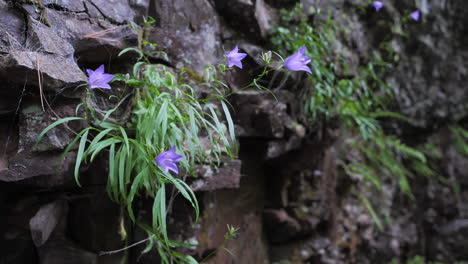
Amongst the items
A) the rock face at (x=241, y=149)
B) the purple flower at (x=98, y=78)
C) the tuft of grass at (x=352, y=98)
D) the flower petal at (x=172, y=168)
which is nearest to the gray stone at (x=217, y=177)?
the rock face at (x=241, y=149)

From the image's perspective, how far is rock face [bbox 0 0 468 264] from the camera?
4.90 feet

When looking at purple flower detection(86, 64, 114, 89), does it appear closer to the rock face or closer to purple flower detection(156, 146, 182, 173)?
the rock face

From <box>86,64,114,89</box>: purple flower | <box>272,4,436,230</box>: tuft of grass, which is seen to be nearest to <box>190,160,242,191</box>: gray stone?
<box>86,64,114,89</box>: purple flower

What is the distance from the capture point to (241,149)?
7.79 feet

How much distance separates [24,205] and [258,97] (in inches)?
53.3

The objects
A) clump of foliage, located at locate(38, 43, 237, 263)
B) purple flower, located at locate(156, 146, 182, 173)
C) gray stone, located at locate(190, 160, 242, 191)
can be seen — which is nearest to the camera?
purple flower, located at locate(156, 146, 182, 173)

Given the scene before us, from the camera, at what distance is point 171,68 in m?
1.92

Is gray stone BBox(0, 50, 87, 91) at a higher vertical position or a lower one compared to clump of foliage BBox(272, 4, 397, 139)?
lower

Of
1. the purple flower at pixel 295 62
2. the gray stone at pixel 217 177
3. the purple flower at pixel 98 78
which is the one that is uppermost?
the purple flower at pixel 295 62

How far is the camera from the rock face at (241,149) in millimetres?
1493

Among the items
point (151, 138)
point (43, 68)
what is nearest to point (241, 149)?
point (151, 138)

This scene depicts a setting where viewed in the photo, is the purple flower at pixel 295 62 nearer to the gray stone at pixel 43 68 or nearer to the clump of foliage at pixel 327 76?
the clump of foliage at pixel 327 76

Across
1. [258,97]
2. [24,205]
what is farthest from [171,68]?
[24,205]

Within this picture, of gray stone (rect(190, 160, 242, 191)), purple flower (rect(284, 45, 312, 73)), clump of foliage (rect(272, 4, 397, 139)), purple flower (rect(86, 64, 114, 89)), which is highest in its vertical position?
clump of foliage (rect(272, 4, 397, 139))
